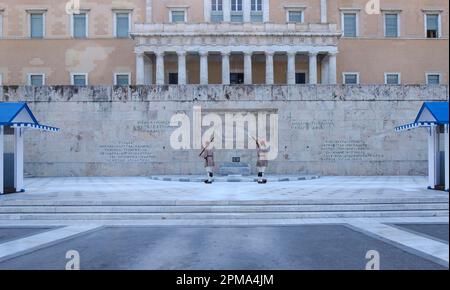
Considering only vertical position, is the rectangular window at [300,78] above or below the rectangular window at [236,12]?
below

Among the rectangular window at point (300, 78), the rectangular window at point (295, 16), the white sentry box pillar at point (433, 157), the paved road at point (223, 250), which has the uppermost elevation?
the rectangular window at point (295, 16)

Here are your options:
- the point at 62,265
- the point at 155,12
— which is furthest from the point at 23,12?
the point at 62,265

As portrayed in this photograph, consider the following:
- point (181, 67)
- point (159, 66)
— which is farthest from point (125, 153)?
point (159, 66)

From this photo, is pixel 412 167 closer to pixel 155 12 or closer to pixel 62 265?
pixel 62 265

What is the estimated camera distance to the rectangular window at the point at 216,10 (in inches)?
2020

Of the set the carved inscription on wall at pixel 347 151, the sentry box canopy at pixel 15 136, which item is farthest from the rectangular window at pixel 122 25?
the sentry box canopy at pixel 15 136

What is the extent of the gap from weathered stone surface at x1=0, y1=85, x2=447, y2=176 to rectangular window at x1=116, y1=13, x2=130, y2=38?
90.3 ft

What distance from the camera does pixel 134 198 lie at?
48.2ft

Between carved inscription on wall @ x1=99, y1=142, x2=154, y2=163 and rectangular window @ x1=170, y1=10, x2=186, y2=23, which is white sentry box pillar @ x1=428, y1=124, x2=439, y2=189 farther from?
rectangular window @ x1=170, y1=10, x2=186, y2=23

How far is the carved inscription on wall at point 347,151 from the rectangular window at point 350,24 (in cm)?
3041

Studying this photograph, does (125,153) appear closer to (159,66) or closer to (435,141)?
(435,141)

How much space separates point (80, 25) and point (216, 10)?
15.7m

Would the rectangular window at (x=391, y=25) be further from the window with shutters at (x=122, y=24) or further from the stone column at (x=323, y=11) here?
the window with shutters at (x=122, y=24)

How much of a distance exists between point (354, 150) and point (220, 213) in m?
14.5
